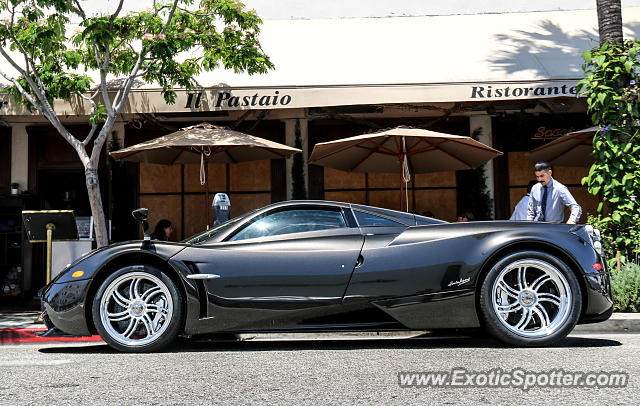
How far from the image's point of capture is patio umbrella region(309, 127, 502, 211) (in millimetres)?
8648

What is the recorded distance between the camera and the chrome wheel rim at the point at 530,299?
4766mm

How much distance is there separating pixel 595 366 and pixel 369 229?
1807 mm

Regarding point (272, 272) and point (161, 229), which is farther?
point (161, 229)

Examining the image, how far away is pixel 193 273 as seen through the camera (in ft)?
15.6

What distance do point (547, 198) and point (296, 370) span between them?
14.1 feet

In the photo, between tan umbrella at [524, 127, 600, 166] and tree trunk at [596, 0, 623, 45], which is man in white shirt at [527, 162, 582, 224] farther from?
tree trunk at [596, 0, 623, 45]

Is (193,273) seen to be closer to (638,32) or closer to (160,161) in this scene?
(160,161)

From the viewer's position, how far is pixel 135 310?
15.8 ft

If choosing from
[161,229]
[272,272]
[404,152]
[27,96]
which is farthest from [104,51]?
[272,272]

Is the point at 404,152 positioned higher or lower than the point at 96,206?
higher

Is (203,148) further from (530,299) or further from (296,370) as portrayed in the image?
(296,370)

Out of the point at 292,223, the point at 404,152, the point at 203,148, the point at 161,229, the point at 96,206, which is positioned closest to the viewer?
the point at 292,223

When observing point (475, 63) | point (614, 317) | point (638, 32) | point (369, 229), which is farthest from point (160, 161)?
point (638, 32)

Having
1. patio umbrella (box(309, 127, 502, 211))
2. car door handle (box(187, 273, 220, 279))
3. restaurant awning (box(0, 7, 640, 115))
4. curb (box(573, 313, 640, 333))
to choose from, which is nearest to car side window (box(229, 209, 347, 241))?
car door handle (box(187, 273, 220, 279))
